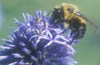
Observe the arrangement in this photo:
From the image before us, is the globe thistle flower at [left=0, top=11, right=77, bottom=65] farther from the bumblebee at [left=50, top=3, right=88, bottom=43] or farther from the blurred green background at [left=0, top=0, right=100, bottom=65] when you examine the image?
the blurred green background at [left=0, top=0, right=100, bottom=65]

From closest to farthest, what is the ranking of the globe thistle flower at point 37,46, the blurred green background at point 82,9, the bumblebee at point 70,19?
the globe thistle flower at point 37,46
the bumblebee at point 70,19
the blurred green background at point 82,9

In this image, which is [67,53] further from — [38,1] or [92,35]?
[38,1]

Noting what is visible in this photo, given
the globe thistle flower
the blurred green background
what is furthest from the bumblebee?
the blurred green background

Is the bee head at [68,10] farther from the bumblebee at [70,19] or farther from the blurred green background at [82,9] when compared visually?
the blurred green background at [82,9]

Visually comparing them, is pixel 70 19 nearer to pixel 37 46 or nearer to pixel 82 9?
pixel 37 46

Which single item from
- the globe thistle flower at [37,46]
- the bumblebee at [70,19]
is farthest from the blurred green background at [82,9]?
the globe thistle flower at [37,46]

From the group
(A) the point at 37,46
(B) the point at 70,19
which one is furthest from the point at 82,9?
(A) the point at 37,46

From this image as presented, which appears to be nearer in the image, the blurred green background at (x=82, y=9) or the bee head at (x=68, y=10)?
the bee head at (x=68, y=10)
